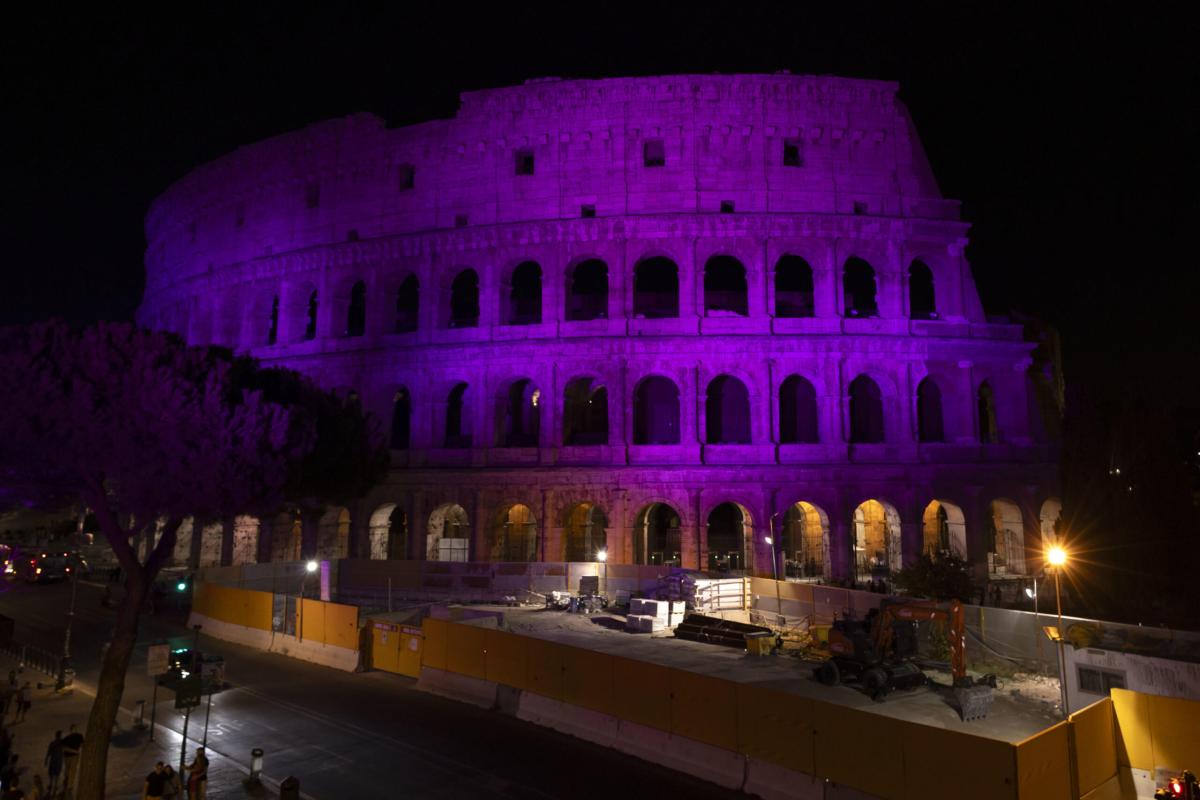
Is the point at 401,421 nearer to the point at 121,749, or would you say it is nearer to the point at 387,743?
the point at 121,749

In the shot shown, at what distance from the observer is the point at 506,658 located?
15.1 metres

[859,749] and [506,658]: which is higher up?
[506,658]

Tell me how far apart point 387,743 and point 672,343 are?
778 inches

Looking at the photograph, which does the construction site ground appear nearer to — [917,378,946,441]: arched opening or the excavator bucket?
the excavator bucket

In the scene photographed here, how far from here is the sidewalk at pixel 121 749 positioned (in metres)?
11.7

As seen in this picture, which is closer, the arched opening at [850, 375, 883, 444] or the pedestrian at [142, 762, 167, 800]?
the pedestrian at [142, 762, 167, 800]

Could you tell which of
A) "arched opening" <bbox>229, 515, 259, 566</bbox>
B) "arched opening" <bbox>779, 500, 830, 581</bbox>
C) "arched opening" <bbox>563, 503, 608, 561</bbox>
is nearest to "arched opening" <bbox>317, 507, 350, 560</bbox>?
"arched opening" <bbox>229, 515, 259, 566</bbox>

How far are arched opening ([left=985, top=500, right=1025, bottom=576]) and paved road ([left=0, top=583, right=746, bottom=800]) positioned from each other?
23319 mm

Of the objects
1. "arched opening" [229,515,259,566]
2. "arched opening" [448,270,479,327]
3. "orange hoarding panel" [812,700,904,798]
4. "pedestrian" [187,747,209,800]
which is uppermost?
"arched opening" [448,270,479,327]

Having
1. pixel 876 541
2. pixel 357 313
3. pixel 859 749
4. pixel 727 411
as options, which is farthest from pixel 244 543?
pixel 859 749

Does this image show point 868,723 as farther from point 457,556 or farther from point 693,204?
point 457,556

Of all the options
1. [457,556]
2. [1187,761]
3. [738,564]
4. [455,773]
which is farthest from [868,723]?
[457,556]

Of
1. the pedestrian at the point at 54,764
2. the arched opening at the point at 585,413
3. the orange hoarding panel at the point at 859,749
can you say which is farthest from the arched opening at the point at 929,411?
the pedestrian at the point at 54,764

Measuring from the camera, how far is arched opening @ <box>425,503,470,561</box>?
105ft
